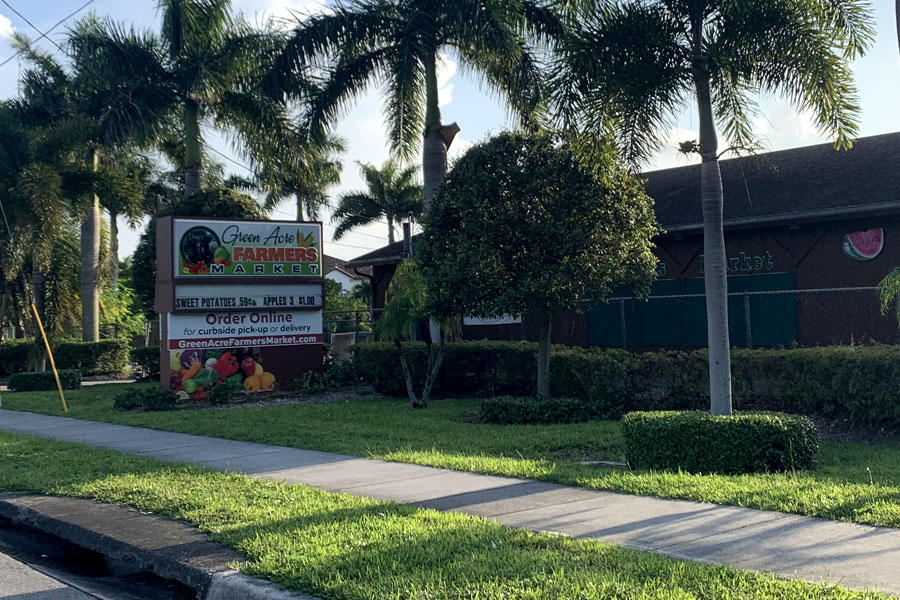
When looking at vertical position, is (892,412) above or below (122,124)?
below

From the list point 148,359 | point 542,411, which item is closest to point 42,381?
point 148,359

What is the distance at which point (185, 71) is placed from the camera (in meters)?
25.8

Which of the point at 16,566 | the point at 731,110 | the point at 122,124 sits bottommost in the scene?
the point at 16,566

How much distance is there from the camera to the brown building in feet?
55.3

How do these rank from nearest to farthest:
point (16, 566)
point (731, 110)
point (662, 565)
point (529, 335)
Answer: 1. point (662, 565)
2. point (16, 566)
3. point (731, 110)
4. point (529, 335)

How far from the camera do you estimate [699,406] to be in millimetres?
13805

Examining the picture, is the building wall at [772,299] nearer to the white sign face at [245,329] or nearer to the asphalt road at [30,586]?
the white sign face at [245,329]

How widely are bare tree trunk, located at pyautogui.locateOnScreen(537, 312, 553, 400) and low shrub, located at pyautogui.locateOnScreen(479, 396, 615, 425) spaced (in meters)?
0.63

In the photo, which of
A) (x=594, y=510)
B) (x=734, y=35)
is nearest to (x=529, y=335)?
(x=734, y=35)

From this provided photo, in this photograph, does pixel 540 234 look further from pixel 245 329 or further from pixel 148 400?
pixel 148 400

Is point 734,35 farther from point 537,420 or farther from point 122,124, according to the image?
point 122,124

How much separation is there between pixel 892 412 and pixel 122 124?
21763 mm

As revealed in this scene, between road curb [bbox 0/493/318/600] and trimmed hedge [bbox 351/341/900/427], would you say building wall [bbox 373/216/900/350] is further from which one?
road curb [bbox 0/493/318/600]

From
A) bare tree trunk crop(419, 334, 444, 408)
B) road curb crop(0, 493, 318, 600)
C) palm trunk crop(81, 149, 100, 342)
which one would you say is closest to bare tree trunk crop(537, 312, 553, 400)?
bare tree trunk crop(419, 334, 444, 408)
